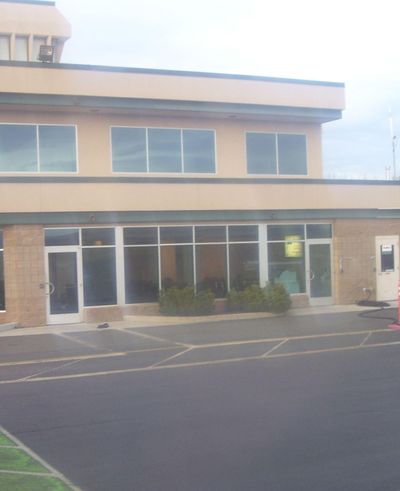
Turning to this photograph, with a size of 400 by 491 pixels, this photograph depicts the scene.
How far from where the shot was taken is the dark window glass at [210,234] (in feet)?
74.4

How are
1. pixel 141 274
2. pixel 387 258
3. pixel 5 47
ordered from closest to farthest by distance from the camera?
pixel 141 274
pixel 387 258
pixel 5 47

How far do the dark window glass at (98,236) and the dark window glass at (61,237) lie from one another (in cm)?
26

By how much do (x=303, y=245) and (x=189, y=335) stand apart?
7390 mm

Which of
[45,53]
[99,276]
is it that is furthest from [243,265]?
[45,53]

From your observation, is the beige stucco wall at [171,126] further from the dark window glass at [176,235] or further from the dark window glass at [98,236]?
the dark window glass at [176,235]

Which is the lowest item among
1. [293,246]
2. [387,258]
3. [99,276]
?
[99,276]

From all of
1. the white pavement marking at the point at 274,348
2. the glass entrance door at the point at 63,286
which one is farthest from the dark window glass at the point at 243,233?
the white pavement marking at the point at 274,348

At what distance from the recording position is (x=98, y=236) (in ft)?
70.6

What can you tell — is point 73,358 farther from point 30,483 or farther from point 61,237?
point 30,483

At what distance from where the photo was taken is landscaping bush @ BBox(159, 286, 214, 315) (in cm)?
2127

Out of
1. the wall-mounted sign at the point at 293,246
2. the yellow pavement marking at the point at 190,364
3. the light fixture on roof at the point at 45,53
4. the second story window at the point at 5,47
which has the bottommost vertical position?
the yellow pavement marking at the point at 190,364

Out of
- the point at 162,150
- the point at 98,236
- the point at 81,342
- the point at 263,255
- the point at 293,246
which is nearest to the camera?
the point at 81,342

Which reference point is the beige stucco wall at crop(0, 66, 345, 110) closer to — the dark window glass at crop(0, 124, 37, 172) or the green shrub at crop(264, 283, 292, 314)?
the dark window glass at crop(0, 124, 37, 172)

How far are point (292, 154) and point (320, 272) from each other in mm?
3975
